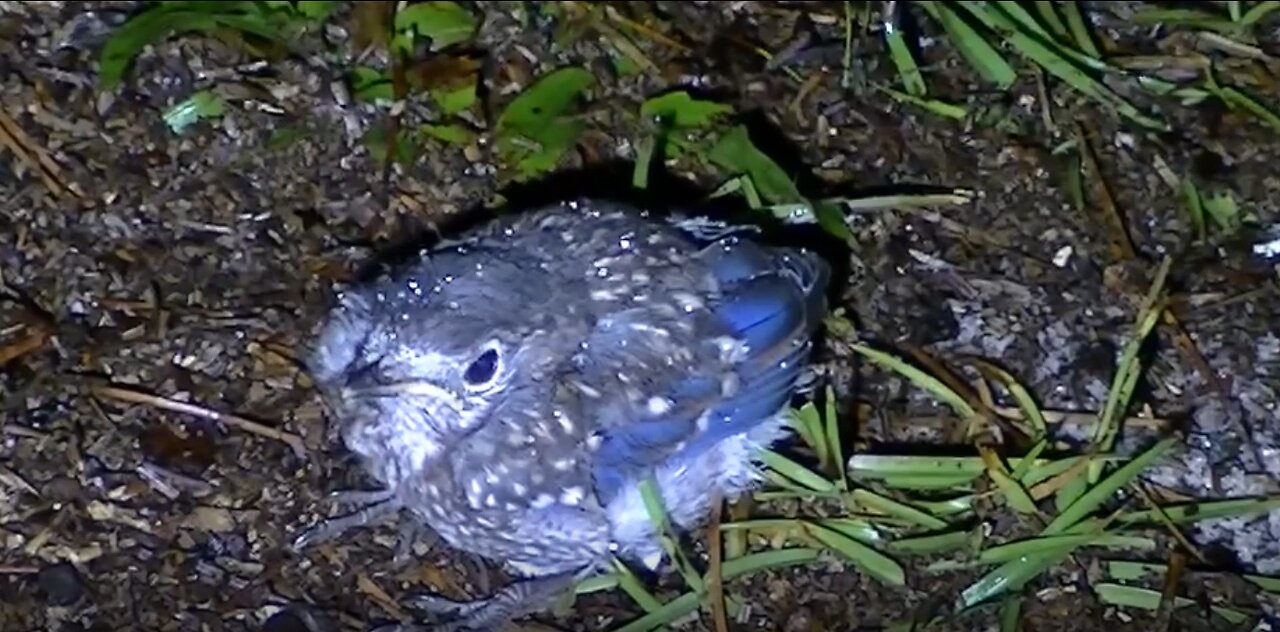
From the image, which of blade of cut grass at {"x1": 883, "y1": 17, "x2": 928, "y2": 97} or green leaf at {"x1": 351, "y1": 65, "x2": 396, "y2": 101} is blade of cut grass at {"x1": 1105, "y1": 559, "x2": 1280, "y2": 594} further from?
green leaf at {"x1": 351, "y1": 65, "x2": 396, "y2": 101}

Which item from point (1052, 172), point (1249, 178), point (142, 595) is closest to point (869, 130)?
point (1052, 172)

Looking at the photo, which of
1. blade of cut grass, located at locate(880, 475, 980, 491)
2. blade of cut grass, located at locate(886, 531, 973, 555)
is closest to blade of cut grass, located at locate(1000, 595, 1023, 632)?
blade of cut grass, located at locate(886, 531, 973, 555)

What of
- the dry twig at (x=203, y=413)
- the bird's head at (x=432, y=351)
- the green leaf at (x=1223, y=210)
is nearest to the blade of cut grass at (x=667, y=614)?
the bird's head at (x=432, y=351)

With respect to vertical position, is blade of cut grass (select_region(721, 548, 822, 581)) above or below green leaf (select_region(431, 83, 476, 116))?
below

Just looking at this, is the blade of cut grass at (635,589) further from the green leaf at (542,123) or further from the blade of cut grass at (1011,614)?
the green leaf at (542,123)

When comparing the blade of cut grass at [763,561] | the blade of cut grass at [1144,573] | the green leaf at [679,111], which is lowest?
the blade of cut grass at [763,561]

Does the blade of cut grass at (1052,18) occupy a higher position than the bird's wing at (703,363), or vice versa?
the blade of cut grass at (1052,18)
